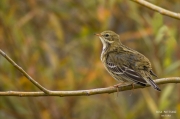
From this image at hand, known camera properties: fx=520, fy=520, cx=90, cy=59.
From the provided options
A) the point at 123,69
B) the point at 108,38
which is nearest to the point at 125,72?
the point at 123,69

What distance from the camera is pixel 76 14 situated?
34.3 ft

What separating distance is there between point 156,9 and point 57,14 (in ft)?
15.6

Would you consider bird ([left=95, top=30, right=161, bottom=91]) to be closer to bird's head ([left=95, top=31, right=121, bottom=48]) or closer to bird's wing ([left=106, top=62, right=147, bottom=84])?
bird's wing ([left=106, top=62, right=147, bottom=84])

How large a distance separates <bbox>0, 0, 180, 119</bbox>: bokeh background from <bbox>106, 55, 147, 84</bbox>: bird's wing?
216cm

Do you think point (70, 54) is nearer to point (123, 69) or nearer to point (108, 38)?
point (108, 38)

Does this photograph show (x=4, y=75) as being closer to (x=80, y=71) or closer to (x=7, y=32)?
(x=7, y=32)

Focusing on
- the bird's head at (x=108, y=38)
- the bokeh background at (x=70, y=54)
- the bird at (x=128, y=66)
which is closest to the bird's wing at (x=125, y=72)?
the bird at (x=128, y=66)

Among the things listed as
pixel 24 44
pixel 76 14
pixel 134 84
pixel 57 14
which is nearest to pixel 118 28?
Answer: pixel 76 14

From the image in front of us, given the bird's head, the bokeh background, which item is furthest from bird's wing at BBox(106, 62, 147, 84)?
the bokeh background

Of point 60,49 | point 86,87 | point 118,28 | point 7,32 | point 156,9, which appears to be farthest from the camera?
point 118,28

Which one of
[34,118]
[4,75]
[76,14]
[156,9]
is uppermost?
[76,14]

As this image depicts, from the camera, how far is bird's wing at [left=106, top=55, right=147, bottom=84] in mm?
5719

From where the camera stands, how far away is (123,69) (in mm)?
6047

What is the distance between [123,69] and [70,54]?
4.40 m
